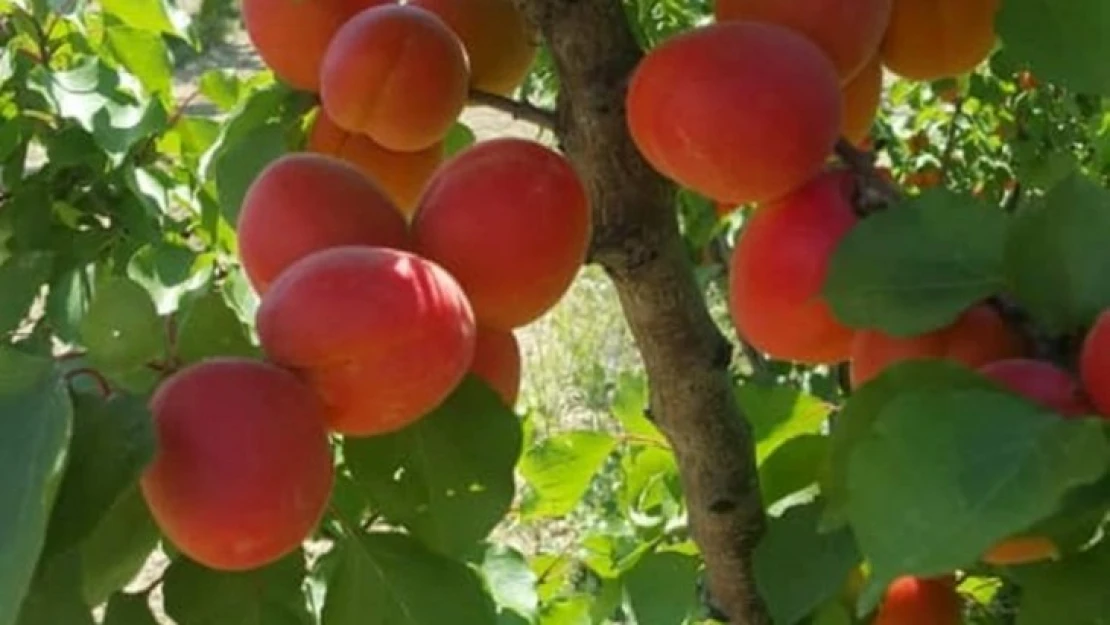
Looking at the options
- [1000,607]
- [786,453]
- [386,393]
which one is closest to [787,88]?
[386,393]

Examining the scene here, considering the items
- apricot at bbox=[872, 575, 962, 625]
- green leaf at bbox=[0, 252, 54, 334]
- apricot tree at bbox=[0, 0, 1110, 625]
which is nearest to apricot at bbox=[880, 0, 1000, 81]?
apricot tree at bbox=[0, 0, 1110, 625]

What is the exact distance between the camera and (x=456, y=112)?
753 mm

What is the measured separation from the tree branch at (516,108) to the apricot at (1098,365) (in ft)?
0.93

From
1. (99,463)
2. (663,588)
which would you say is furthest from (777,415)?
(99,463)

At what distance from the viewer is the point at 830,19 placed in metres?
0.65

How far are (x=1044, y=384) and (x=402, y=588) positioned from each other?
10.2 inches

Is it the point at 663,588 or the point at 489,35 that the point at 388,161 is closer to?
the point at 489,35

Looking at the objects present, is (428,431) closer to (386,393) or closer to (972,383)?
(386,393)

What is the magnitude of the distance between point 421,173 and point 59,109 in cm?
88

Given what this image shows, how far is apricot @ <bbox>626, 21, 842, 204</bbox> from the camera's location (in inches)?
24.3

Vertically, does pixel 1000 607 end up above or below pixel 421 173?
below

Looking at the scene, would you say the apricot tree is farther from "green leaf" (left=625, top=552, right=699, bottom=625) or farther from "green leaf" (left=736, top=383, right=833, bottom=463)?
"green leaf" (left=625, top=552, right=699, bottom=625)

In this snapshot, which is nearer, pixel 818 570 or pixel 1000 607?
pixel 818 570

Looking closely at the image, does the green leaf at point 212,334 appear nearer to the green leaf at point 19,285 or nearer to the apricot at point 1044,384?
the apricot at point 1044,384
